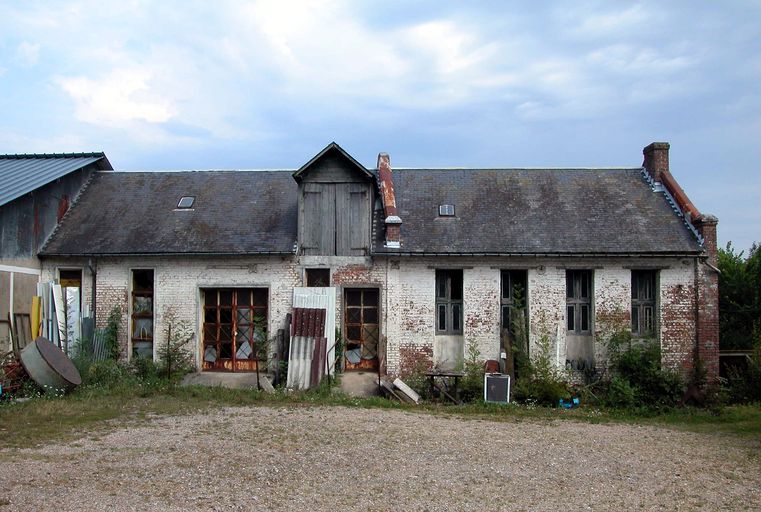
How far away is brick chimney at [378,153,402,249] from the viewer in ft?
58.7

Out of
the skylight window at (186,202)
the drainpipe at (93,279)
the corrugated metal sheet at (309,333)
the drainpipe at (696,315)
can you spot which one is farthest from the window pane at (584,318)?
the drainpipe at (93,279)

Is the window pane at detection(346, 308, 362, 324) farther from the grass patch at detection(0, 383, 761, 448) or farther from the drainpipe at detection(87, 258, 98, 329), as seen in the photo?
the drainpipe at detection(87, 258, 98, 329)

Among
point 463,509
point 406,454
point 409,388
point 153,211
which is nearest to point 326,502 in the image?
point 463,509

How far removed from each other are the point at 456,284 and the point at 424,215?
218 cm

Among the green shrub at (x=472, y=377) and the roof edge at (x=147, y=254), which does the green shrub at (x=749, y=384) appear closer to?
the green shrub at (x=472, y=377)

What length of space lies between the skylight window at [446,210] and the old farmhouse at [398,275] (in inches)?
2.5

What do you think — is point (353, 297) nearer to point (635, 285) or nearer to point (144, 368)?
point (144, 368)

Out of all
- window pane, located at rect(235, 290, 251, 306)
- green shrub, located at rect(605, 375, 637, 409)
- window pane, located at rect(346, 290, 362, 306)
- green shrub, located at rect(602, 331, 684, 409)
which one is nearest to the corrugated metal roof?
window pane, located at rect(235, 290, 251, 306)

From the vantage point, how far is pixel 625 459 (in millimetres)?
10219

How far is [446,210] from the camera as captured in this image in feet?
63.6

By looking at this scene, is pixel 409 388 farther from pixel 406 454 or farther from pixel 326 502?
pixel 326 502

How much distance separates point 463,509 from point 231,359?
11.7 m

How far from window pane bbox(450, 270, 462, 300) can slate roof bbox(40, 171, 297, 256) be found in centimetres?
417

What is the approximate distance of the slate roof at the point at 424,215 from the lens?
18109mm
